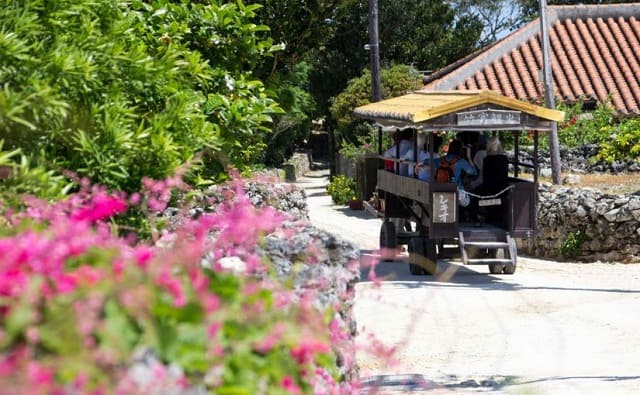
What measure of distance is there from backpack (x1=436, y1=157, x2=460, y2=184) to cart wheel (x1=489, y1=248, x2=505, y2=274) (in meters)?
1.34

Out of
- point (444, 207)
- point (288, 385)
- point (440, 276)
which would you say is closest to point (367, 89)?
point (440, 276)

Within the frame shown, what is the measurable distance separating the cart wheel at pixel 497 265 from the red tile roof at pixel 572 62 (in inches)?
512

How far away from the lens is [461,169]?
1631cm

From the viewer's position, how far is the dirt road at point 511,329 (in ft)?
29.6

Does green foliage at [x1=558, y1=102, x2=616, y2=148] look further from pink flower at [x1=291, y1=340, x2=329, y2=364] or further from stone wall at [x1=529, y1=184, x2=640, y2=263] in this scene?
pink flower at [x1=291, y1=340, x2=329, y2=364]

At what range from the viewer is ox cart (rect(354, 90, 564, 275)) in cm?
1506

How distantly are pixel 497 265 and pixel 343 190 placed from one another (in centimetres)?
1522

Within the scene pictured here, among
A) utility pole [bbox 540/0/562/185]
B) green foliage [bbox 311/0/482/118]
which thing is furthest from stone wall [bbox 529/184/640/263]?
green foliage [bbox 311/0/482/118]

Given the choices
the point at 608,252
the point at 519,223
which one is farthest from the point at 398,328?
the point at 608,252

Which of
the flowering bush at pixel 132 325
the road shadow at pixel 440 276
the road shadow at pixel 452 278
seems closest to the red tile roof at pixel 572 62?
the road shadow at pixel 440 276

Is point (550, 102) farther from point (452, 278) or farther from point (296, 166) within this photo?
point (296, 166)

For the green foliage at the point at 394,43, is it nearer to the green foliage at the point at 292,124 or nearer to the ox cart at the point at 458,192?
the green foliage at the point at 292,124

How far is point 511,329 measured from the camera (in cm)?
1184

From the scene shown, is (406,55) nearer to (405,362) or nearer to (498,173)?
(498,173)
